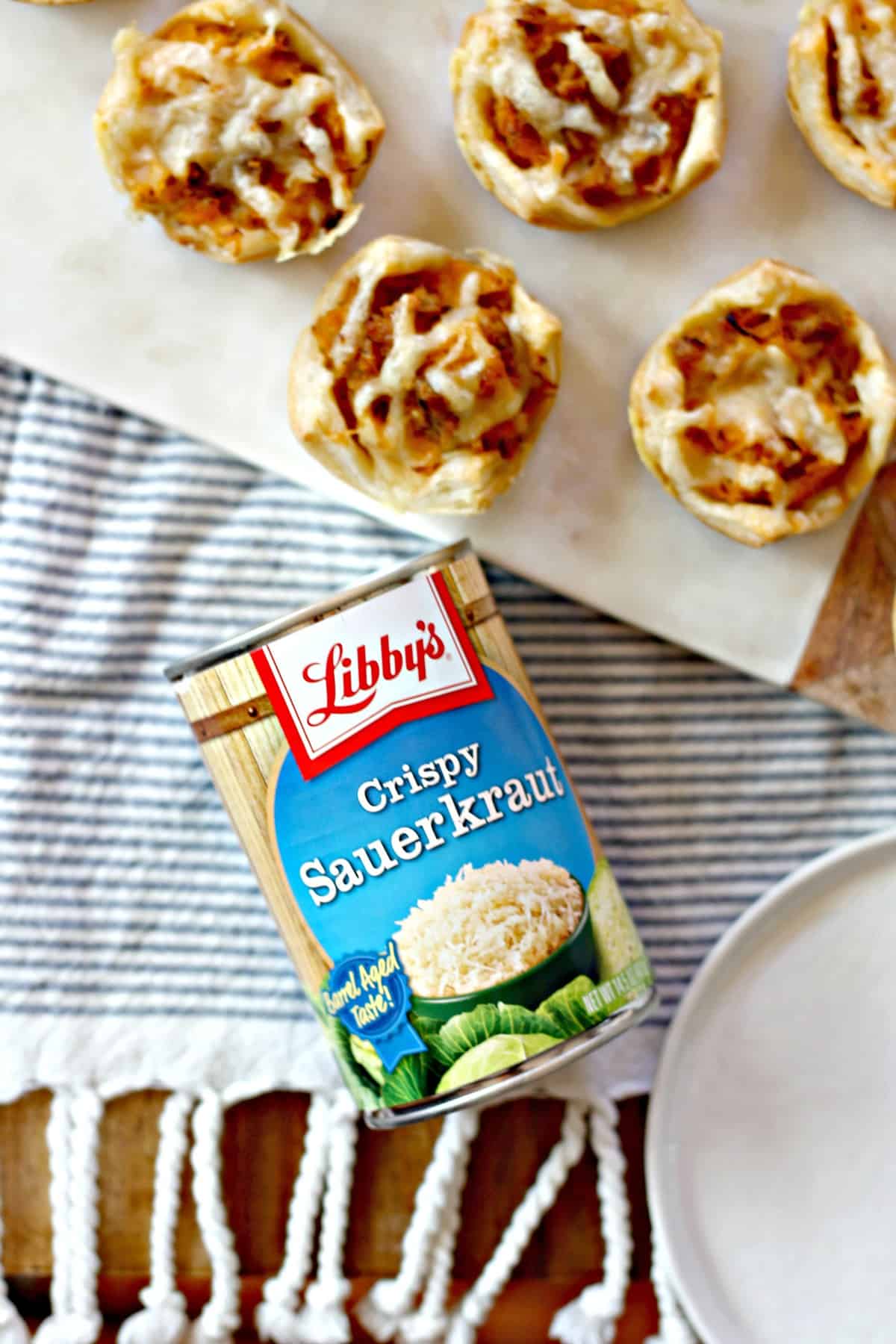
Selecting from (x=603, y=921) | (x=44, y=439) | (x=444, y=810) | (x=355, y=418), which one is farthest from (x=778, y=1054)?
(x=44, y=439)

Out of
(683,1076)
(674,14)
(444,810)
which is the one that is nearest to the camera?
(444,810)

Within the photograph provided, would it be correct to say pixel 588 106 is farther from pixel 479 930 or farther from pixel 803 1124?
pixel 803 1124

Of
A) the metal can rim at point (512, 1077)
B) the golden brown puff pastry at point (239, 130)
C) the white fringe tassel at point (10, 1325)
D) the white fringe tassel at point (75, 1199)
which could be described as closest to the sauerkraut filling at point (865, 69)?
the golden brown puff pastry at point (239, 130)

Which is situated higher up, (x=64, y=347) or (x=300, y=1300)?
(x=64, y=347)

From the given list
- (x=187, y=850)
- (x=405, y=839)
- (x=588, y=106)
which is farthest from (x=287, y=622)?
(x=588, y=106)

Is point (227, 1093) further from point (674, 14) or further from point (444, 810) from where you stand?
point (674, 14)

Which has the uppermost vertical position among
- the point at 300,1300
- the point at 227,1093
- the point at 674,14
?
the point at 674,14
